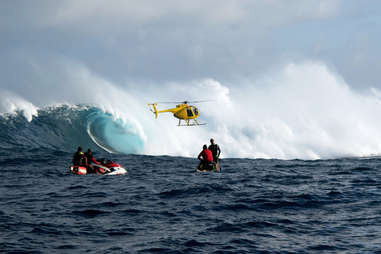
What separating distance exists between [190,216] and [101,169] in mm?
Answer: 11514

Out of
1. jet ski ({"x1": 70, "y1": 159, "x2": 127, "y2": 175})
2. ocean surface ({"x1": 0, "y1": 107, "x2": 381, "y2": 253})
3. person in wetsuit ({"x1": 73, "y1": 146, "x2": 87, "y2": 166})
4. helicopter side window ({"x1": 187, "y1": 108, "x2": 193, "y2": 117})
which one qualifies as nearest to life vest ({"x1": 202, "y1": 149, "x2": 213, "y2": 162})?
ocean surface ({"x1": 0, "y1": 107, "x2": 381, "y2": 253})

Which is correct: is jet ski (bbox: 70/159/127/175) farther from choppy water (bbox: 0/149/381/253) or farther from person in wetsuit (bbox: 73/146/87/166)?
choppy water (bbox: 0/149/381/253)

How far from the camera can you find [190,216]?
423 inches

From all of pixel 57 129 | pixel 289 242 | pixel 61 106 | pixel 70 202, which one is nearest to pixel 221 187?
pixel 70 202

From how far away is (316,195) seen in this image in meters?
13.5

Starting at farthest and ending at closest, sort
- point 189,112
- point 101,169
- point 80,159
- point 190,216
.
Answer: point 189,112
point 101,169
point 80,159
point 190,216

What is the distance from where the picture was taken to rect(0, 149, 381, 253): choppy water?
8336 mm

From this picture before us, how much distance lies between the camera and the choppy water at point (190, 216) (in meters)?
8.34

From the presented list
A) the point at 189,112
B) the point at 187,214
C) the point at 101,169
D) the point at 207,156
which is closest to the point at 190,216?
the point at 187,214

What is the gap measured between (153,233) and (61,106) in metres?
38.2

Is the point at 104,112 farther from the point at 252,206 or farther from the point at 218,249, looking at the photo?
the point at 218,249

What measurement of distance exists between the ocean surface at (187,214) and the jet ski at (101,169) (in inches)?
31.6

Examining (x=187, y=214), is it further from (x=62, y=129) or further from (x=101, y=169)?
(x=62, y=129)

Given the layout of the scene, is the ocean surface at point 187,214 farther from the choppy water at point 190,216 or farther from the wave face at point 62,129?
the wave face at point 62,129
